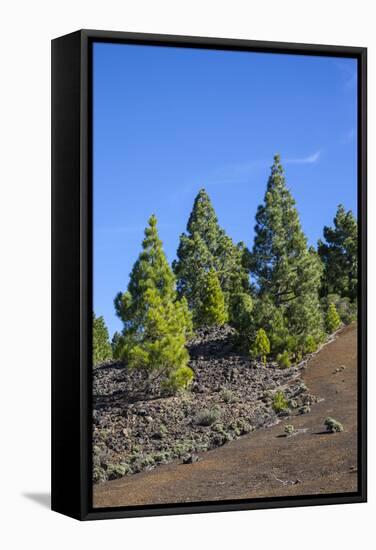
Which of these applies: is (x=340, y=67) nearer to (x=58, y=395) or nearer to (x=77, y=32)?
(x=77, y=32)

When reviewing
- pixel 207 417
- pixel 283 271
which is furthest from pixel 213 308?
pixel 207 417

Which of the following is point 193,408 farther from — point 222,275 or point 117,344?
point 222,275

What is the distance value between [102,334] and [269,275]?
199cm

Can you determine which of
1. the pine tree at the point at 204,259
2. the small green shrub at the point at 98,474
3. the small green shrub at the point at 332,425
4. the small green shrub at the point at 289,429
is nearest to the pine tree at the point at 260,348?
the pine tree at the point at 204,259

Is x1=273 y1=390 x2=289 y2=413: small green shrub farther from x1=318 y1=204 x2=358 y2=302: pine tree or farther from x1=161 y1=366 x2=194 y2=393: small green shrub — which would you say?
x1=318 y1=204 x2=358 y2=302: pine tree

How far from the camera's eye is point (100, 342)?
13.8 m

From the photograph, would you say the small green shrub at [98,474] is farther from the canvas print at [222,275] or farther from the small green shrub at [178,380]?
the small green shrub at [178,380]

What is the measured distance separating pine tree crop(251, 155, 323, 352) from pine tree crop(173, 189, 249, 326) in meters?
0.20

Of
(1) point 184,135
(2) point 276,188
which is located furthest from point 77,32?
(2) point 276,188

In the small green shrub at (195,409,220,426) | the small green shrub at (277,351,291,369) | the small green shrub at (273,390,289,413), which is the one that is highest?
Answer: the small green shrub at (277,351,291,369)

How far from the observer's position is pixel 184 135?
14.2 meters

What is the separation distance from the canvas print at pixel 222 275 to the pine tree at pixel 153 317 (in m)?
0.01

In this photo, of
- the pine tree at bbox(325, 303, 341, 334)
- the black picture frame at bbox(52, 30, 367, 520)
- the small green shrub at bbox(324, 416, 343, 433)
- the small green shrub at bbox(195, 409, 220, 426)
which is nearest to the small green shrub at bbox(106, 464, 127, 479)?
the black picture frame at bbox(52, 30, 367, 520)

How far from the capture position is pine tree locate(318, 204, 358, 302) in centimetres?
1480
